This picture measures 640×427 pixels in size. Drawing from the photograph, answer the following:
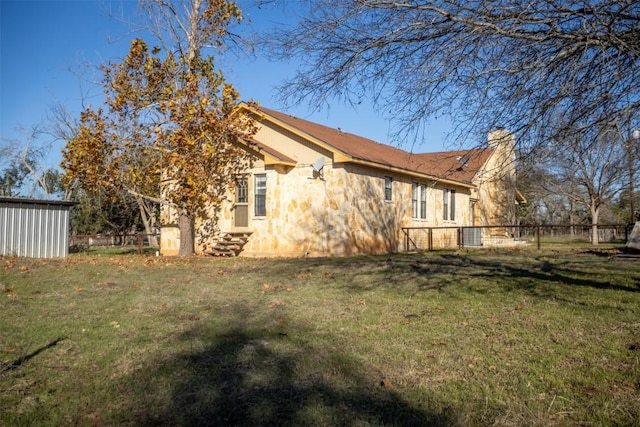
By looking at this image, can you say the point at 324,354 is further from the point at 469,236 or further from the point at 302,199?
the point at 469,236

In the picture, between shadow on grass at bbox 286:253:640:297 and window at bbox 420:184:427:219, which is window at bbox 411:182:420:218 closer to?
window at bbox 420:184:427:219

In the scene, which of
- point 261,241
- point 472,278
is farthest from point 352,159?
point 472,278

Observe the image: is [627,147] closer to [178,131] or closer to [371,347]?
[371,347]

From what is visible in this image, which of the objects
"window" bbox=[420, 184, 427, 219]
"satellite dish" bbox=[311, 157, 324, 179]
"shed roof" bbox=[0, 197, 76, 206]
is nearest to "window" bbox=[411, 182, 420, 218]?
"window" bbox=[420, 184, 427, 219]

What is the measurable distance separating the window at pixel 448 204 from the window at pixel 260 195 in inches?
410

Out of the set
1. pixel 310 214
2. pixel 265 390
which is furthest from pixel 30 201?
pixel 265 390

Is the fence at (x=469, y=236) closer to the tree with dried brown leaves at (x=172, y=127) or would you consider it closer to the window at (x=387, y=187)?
the window at (x=387, y=187)

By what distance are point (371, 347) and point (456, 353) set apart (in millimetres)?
833

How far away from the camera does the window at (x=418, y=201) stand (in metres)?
22.5

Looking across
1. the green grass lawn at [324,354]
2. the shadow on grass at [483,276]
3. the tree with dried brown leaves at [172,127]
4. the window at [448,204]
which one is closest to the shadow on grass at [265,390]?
the green grass lawn at [324,354]

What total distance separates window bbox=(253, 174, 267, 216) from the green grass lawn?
29.3 feet

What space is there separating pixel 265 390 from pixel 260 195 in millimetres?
14484

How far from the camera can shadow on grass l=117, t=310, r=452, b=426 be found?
11.9 feet

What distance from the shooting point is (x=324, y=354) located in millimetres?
5074
